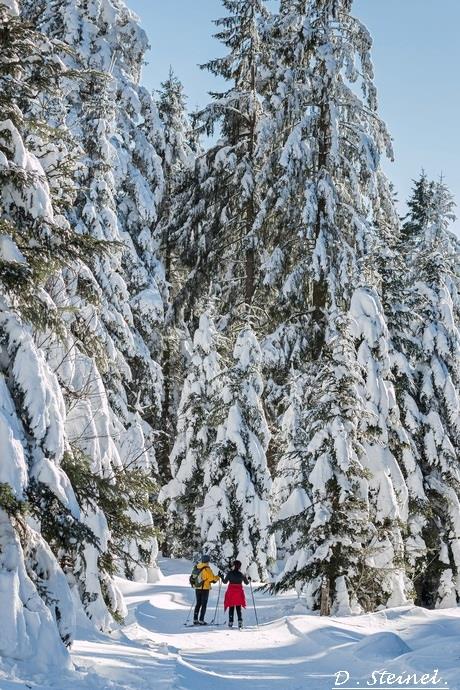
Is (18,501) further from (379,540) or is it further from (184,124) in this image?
(184,124)

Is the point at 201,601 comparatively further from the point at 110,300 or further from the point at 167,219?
the point at 167,219

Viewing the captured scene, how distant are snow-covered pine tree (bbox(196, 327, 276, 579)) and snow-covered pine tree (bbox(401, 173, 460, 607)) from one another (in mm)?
4290

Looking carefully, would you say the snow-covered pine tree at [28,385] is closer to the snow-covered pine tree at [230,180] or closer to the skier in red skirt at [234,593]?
the skier in red skirt at [234,593]

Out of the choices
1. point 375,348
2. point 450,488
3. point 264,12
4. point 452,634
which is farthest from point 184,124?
point 452,634

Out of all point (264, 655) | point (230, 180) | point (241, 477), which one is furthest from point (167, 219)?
point (264, 655)

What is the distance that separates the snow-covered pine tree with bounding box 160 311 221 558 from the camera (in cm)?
2233

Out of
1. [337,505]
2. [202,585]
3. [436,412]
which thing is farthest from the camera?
[436,412]

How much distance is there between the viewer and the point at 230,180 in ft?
76.4

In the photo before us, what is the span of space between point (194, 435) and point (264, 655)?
1201cm

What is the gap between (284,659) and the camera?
10.6m

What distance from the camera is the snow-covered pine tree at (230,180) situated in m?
22.7
